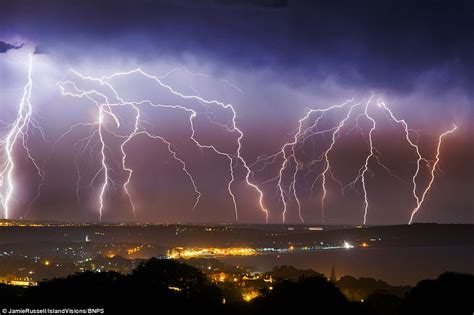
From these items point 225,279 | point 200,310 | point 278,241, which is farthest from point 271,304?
point 278,241

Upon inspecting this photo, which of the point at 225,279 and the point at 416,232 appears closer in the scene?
the point at 225,279

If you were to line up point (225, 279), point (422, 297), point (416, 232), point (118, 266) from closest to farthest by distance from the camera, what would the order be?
point (422, 297) → point (225, 279) → point (118, 266) → point (416, 232)

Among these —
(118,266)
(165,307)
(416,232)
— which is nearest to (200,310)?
(165,307)

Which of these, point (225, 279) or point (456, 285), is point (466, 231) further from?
point (456, 285)

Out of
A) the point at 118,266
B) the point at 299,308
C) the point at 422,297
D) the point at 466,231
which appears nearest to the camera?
the point at 299,308

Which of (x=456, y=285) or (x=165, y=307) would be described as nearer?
(x=165, y=307)

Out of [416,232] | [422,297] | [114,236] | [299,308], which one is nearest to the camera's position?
[299,308]

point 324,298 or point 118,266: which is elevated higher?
point 324,298

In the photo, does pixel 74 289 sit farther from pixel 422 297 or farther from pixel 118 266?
pixel 118 266

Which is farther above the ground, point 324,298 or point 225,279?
point 324,298
